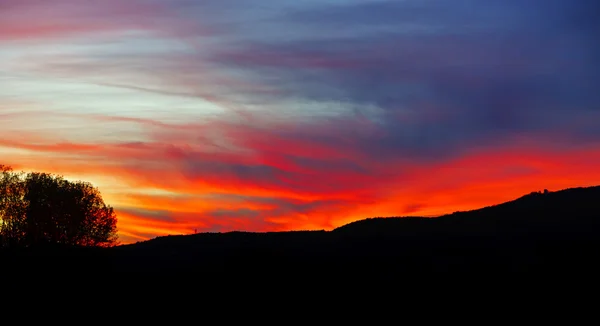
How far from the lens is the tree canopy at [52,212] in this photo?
83.7 metres

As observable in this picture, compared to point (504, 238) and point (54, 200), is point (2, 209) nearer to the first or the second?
point (54, 200)

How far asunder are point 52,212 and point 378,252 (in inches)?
1959

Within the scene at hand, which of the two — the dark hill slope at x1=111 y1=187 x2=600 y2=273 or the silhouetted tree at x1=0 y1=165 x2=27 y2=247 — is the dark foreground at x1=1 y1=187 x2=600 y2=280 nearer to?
the dark hill slope at x1=111 y1=187 x2=600 y2=273

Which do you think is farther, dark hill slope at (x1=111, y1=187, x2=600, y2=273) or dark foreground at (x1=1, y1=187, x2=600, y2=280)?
dark hill slope at (x1=111, y1=187, x2=600, y2=273)

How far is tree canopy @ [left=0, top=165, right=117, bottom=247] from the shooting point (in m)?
83.7

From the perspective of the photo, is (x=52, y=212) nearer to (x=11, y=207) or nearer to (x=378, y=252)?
(x=11, y=207)

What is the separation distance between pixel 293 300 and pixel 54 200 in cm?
5079

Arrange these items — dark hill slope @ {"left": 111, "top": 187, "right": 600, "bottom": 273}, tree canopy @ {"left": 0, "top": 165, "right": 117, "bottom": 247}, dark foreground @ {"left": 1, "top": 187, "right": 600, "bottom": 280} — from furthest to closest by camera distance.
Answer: tree canopy @ {"left": 0, "top": 165, "right": 117, "bottom": 247} → dark hill slope @ {"left": 111, "top": 187, "right": 600, "bottom": 273} → dark foreground @ {"left": 1, "top": 187, "right": 600, "bottom": 280}

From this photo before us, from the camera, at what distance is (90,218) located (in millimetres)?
86375

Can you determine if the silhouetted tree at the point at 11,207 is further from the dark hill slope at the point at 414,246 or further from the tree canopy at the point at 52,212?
the dark hill slope at the point at 414,246

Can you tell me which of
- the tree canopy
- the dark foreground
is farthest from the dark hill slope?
the tree canopy

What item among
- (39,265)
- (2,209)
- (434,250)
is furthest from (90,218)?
(434,250)

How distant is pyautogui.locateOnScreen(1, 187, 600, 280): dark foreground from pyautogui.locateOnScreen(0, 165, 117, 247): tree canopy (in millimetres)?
32626

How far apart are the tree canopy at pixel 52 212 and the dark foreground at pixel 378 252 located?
32.6 meters
